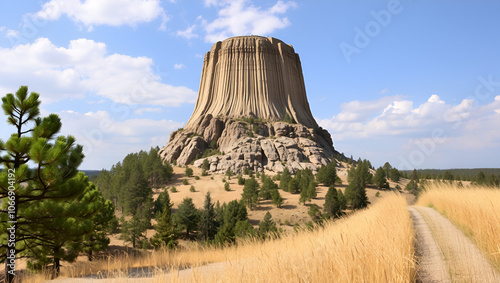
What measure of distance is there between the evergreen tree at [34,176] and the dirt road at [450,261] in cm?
885

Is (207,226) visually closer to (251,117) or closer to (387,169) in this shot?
(251,117)

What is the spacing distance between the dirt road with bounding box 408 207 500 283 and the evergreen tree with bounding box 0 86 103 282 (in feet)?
29.0

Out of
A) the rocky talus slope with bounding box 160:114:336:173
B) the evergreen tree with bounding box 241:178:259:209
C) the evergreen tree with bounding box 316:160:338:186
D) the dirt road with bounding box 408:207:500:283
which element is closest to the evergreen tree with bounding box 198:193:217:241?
the evergreen tree with bounding box 241:178:259:209

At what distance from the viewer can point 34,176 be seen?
829cm

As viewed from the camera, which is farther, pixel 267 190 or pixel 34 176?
pixel 267 190

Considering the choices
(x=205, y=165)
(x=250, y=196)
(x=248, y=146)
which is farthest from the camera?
(x=248, y=146)

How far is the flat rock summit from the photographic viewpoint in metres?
70.1

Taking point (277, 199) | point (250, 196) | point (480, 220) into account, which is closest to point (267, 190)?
point (277, 199)

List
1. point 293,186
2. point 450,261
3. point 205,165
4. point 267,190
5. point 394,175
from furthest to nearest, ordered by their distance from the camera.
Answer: point 394,175 < point 205,165 < point 293,186 < point 267,190 < point 450,261

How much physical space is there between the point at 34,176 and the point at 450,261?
35.2ft

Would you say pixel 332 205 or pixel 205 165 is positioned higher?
pixel 205 165

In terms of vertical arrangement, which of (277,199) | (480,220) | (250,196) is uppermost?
(480,220)

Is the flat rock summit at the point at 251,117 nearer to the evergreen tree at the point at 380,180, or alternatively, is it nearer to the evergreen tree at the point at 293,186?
the evergreen tree at the point at 293,186

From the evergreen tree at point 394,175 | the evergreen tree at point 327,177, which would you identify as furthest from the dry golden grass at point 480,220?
the evergreen tree at point 394,175
